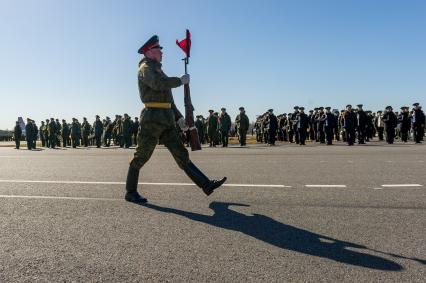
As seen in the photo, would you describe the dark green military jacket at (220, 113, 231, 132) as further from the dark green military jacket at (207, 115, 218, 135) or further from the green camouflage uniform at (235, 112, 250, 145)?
the dark green military jacket at (207, 115, 218, 135)

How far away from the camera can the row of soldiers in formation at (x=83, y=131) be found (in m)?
29.7

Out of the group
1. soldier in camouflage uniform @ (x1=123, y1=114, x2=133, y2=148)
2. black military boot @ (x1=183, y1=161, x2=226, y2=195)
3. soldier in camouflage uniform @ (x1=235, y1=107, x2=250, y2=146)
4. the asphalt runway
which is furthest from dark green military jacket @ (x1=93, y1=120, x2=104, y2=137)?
black military boot @ (x1=183, y1=161, x2=226, y2=195)

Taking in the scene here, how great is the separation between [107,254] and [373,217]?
253cm

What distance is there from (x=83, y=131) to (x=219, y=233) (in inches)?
1323

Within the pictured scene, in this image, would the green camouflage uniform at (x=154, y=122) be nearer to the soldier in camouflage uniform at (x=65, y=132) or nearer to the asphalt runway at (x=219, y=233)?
the asphalt runway at (x=219, y=233)

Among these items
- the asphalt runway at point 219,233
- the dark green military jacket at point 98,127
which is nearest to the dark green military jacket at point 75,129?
the dark green military jacket at point 98,127

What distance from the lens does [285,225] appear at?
423 cm

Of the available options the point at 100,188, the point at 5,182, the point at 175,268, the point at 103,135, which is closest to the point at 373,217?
the point at 175,268

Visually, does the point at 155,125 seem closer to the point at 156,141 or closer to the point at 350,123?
the point at 156,141

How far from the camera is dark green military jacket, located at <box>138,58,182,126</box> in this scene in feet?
17.9

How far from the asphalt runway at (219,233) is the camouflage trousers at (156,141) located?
0.51m

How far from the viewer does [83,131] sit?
36.0 meters

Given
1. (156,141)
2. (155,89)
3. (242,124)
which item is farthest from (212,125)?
(155,89)

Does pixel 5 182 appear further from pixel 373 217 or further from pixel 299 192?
pixel 373 217
